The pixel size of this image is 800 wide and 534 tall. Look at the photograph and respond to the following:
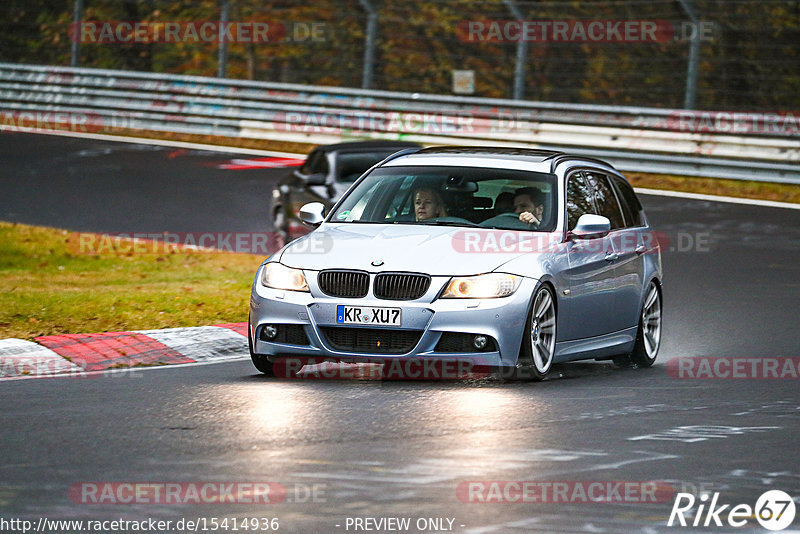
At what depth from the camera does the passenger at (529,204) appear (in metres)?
10.8

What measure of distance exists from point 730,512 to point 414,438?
1.96m

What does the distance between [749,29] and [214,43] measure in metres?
17.3

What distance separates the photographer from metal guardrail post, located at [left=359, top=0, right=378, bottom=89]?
2864 centimetres

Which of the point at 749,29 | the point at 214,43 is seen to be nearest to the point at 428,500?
the point at 749,29

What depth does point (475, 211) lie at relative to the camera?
429 inches

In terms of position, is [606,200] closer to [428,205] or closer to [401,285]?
[428,205]

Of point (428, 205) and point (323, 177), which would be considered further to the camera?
point (323, 177)

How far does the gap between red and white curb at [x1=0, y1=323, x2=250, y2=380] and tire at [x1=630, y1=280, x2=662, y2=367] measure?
116 inches

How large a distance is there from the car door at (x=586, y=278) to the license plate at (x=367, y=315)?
4.41 feet

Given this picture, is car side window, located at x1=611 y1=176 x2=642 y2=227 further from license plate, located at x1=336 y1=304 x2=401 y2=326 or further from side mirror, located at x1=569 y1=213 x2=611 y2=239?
license plate, located at x1=336 y1=304 x2=401 y2=326

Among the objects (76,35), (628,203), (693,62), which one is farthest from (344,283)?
(76,35)

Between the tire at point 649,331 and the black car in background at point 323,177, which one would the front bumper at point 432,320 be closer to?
the tire at point 649,331

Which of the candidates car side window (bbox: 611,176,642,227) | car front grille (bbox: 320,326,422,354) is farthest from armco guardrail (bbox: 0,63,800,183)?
car front grille (bbox: 320,326,422,354)

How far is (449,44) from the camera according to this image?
119ft
